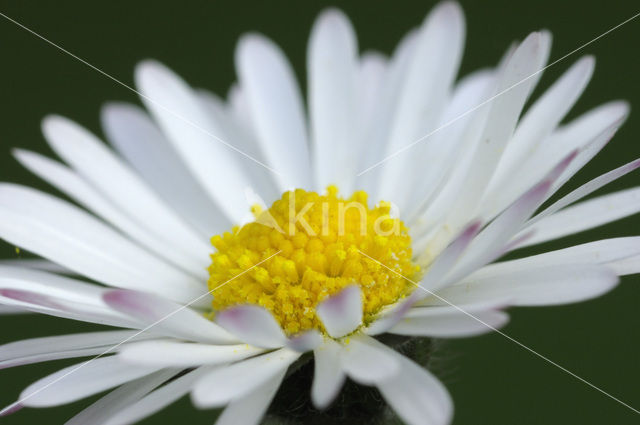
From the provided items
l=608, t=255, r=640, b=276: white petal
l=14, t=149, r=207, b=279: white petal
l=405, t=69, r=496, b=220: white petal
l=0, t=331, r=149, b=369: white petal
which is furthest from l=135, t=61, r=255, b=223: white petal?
l=608, t=255, r=640, b=276: white petal

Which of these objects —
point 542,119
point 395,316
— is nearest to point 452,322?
point 395,316

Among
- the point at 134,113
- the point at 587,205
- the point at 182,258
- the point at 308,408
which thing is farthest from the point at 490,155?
the point at 134,113

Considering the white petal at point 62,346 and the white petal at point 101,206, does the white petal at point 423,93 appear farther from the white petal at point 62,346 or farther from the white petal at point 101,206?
the white petal at point 62,346

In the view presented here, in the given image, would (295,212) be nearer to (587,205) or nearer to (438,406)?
(587,205)

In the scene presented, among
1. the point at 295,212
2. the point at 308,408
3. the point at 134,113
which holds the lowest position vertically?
the point at 308,408

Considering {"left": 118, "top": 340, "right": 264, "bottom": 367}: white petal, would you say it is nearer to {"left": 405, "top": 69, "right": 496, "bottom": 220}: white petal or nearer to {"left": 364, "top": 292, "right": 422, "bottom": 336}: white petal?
{"left": 364, "top": 292, "right": 422, "bottom": 336}: white petal
